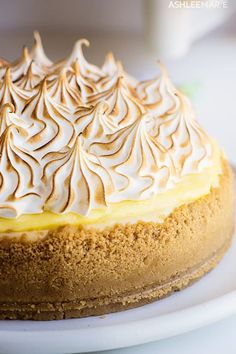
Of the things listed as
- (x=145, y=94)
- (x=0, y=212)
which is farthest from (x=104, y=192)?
(x=145, y=94)

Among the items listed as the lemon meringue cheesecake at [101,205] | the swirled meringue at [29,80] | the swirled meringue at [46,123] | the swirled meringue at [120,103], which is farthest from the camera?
the swirled meringue at [29,80]

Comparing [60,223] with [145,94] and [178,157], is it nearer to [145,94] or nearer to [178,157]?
[178,157]

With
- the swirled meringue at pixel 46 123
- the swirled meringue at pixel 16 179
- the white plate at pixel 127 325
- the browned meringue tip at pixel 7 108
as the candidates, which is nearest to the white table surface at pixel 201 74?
the white plate at pixel 127 325

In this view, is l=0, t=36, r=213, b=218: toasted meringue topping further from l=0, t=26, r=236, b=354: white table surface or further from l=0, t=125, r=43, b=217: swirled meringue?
l=0, t=26, r=236, b=354: white table surface

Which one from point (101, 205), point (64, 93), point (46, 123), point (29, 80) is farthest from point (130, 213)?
point (29, 80)

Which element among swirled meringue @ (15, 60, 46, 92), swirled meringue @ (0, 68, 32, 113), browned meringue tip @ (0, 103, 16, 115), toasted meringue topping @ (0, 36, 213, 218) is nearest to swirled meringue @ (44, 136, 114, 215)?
toasted meringue topping @ (0, 36, 213, 218)

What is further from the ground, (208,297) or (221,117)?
(221,117)

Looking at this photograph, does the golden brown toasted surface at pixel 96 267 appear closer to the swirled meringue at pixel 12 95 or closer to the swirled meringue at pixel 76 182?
the swirled meringue at pixel 76 182
